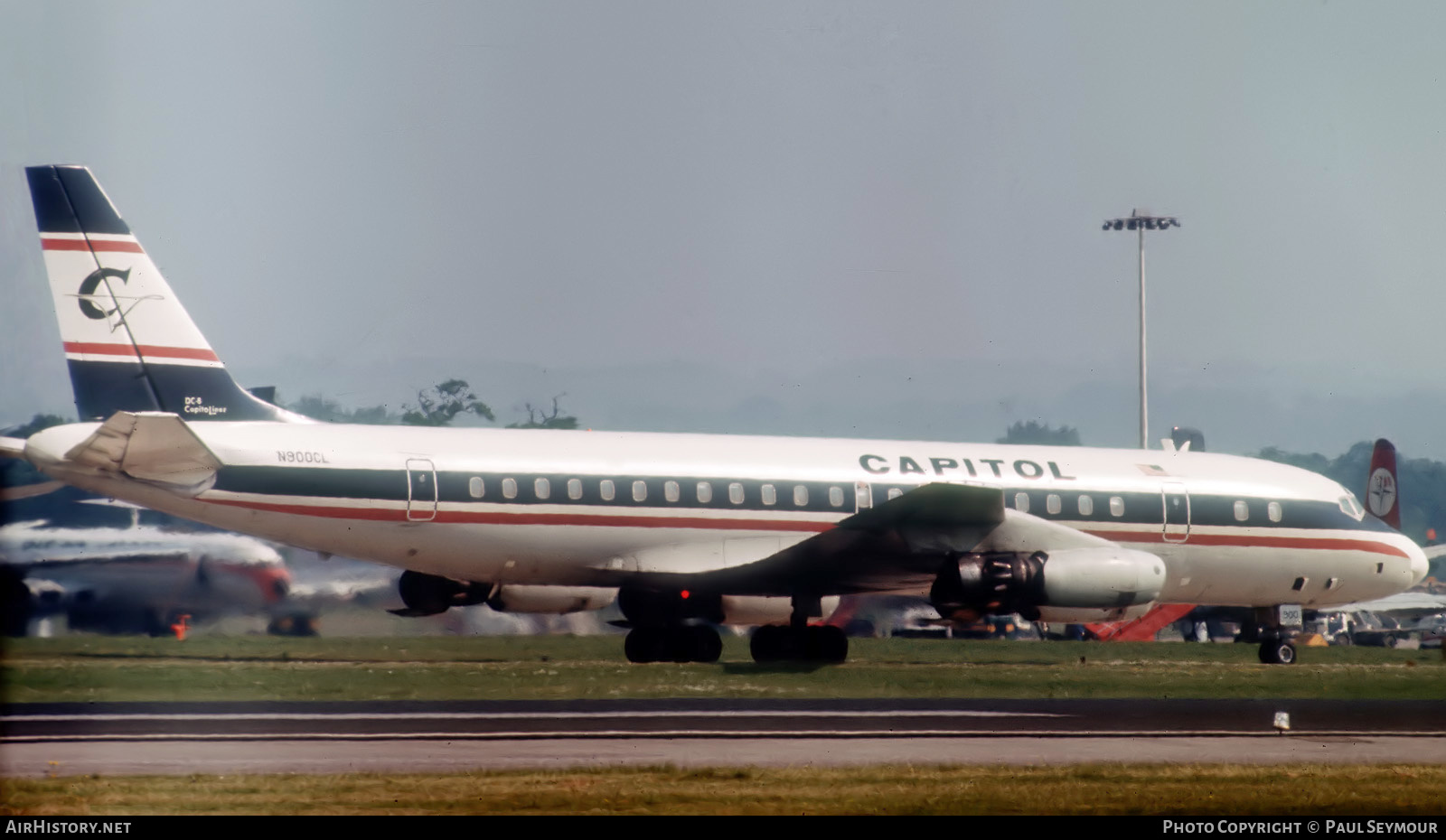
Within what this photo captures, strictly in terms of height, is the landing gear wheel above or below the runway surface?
below

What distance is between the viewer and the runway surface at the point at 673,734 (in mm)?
14281

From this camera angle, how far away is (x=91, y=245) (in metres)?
23.8

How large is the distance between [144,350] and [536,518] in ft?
20.8

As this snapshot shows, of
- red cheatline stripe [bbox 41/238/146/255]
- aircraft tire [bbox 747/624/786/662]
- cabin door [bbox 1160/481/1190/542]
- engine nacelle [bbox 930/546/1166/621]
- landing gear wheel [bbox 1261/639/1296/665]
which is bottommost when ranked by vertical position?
landing gear wheel [bbox 1261/639/1296/665]

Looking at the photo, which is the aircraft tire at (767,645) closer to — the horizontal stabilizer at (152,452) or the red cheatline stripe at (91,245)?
the horizontal stabilizer at (152,452)

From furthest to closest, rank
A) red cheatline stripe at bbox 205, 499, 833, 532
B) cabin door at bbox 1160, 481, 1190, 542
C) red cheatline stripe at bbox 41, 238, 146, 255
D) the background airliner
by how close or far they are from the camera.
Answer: cabin door at bbox 1160, 481, 1190, 542, the background airliner, red cheatline stripe at bbox 41, 238, 146, 255, red cheatline stripe at bbox 205, 499, 833, 532

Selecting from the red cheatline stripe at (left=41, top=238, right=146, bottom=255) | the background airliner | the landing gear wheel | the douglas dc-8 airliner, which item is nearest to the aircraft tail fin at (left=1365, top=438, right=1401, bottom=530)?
the landing gear wheel

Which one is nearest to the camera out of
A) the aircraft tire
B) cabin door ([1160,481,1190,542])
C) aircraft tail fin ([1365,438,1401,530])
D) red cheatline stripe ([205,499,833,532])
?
red cheatline stripe ([205,499,833,532])

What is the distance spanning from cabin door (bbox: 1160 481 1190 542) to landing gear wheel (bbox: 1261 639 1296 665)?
3.45 m

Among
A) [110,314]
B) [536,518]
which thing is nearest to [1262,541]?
[536,518]

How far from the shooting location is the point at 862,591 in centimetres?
2747

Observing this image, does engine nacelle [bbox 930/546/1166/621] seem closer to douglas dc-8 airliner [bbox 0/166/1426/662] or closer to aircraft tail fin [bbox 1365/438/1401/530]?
douglas dc-8 airliner [bbox 0/166/1426/662]

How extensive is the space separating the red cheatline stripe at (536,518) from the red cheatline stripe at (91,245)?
13.7 ft

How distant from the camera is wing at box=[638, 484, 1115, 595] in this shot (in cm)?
2486
